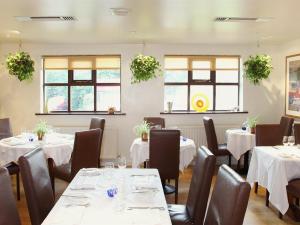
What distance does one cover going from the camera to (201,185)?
2.58 m

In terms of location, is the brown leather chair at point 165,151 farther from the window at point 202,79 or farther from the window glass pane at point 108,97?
the window glass pane at point 108,97

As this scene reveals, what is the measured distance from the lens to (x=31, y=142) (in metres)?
5.00

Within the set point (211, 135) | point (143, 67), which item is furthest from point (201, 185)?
point (143, 67)

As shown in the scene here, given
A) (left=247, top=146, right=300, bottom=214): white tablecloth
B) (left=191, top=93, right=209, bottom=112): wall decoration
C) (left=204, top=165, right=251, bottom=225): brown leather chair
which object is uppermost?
(left=191, top=93, right=209, bottom=112): wall decoration

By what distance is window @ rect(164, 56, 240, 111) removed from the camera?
23.8 ft

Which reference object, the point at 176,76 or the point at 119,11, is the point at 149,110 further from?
the point at 119,11

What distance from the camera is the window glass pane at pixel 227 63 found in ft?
24.0

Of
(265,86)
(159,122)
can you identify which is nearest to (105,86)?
(159,122)

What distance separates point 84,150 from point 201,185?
2137mm

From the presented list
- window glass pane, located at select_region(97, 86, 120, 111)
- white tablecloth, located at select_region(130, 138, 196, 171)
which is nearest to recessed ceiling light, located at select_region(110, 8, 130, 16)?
white tablecloth, located at select_region(130, 138, 196, 171)

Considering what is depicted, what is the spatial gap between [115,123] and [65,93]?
125cm

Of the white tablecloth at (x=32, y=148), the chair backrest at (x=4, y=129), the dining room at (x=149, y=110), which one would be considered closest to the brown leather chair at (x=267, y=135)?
the dining room at (x=149, y=110)

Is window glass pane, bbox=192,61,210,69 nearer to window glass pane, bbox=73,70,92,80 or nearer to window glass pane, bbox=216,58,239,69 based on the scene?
window glass pane, bbox=216,58,239,69

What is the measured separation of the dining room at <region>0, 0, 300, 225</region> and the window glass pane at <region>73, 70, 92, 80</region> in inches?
0.8
